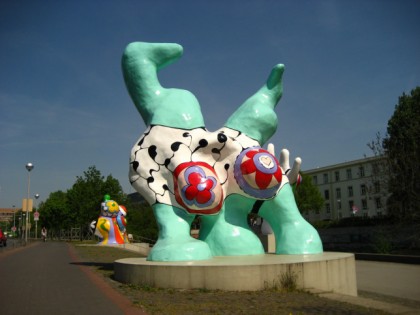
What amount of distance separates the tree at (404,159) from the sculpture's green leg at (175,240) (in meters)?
13.3

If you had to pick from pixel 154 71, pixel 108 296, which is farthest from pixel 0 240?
pixel 108 296

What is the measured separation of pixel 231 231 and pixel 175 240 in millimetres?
1629

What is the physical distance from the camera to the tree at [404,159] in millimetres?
20562

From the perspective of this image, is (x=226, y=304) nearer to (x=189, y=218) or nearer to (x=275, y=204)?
(x=189, y=218)

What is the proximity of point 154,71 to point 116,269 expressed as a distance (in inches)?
208

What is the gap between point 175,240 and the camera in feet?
30.1

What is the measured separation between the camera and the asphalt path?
9.59m

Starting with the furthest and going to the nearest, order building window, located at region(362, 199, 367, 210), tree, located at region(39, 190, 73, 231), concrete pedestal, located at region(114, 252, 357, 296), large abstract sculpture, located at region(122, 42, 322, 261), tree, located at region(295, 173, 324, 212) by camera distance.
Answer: building window, located at region(362, 199, 367, 210), tree, located at region(39, 190, 73, 231), tree, located at region(295, 173, 324, 212), large abstract sculpture, located at region(122, 42, 322, 261), concrete pedestal, located at region(114, 252, 357, 296)

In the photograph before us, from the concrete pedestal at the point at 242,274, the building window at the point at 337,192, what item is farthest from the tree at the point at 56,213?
the concrete pedestal at the point at 242,274

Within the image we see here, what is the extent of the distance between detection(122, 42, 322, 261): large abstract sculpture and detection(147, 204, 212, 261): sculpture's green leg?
0.08 ft

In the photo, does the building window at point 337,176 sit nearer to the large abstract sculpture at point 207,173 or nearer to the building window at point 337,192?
the building window at point 337,192

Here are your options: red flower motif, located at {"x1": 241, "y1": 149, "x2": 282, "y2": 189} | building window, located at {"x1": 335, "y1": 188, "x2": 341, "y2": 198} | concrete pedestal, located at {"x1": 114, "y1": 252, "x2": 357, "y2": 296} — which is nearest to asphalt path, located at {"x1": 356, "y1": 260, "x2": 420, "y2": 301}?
concrete pedestal, located at {"x1": 114, "y1": 252, "x2": 357, "y2": 296}

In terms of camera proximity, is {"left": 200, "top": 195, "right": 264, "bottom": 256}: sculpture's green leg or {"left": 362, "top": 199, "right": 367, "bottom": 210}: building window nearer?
{"left": 200, "top": 195, "right": 264, "bottom": 256}: sculpture's green leg

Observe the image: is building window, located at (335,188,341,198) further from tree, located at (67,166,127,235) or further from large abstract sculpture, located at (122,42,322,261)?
large abstract sculpture, located at (122,42,322,261)
